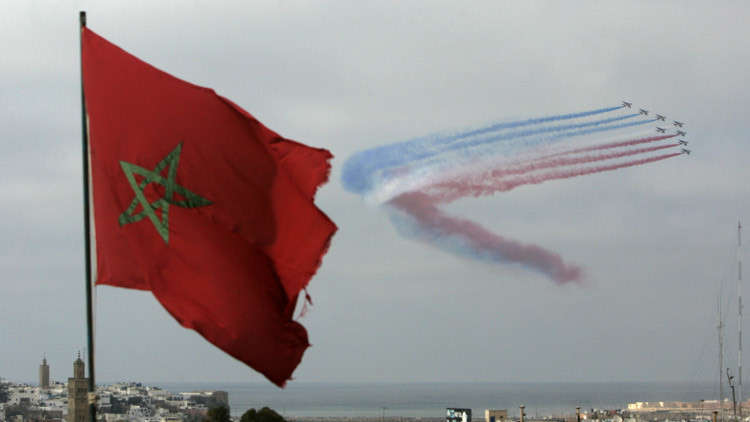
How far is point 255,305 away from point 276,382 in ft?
2.91

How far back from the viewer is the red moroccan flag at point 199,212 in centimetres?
1286

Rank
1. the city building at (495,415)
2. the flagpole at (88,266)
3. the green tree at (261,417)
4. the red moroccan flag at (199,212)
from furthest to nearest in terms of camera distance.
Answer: the city building at (495,415) < the green tree at (261,417) < the red moroccan flag at (199,212) < the flagpole at (88,266)

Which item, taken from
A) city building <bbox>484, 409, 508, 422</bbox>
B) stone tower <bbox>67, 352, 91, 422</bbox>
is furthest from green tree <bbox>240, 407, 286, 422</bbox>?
stone tower <bbox>67, 352, 91, 422</bbox>

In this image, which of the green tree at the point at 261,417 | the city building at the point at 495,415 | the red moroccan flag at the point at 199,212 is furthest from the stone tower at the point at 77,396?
the red moroccan flag at the point at 199,212

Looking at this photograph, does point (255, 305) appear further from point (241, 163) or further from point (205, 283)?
point (241, 163)

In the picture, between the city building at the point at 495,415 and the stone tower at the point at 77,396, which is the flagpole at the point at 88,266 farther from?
the stone tower at the point at 77,396

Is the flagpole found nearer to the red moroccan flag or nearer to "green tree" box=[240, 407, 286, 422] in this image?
the red moroccan flag

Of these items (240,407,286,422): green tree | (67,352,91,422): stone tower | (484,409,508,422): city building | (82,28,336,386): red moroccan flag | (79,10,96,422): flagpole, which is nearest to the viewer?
(79,10,96,422): flagpole

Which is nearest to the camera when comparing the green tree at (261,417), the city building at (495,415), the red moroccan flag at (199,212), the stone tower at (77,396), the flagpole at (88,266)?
the flagpole at (88,266)

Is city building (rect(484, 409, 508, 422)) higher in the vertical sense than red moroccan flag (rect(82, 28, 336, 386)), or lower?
lower

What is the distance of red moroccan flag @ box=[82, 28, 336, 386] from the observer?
42.2ft

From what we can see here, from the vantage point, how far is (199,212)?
13180 millimetres

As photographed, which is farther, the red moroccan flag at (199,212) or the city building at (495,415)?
the city building at (495,415)

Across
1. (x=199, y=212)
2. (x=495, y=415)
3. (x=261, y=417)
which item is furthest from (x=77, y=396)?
(x=199, y=212)
